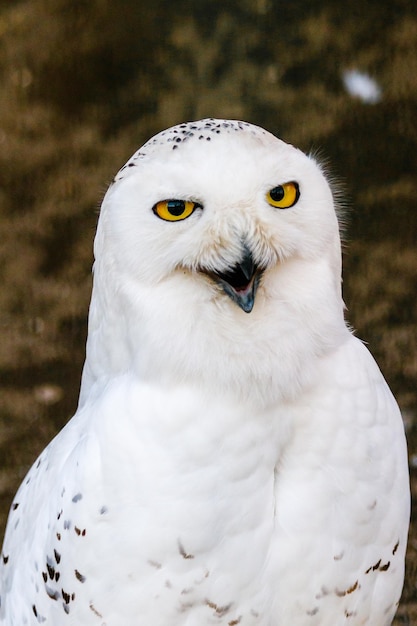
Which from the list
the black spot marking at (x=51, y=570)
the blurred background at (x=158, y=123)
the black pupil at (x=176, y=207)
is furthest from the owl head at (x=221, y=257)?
the blurred background at (x=158, y=123)

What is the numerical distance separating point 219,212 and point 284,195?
0.36ft

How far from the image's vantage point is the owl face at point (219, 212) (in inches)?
54.5

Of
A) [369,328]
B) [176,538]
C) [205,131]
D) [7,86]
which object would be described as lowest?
[176,538]

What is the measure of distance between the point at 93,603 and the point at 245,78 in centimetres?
182

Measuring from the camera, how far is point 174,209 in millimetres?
1399

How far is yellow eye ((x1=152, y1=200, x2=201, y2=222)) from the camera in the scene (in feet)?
4.58

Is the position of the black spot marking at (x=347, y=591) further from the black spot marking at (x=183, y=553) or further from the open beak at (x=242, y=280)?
the open beak at (x=242, y=280)

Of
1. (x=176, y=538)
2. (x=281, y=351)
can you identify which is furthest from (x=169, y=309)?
(x=176, y=538)

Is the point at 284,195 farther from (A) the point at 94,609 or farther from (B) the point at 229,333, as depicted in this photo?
(A) the point at 94,609

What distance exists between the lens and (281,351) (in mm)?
1480

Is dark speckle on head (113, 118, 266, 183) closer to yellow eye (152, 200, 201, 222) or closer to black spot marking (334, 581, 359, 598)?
yellow eye (152, 200, 201, 222)

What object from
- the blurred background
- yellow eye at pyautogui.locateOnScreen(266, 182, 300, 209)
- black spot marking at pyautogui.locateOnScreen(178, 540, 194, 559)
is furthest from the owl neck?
the blurred background

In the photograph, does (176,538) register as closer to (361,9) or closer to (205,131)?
(205,131)

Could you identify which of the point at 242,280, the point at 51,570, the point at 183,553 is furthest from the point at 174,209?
the point at 51,570
